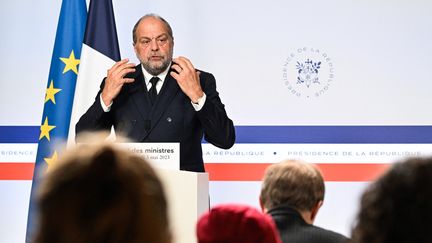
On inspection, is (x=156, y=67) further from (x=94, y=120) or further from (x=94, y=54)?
(x=94, y=54)

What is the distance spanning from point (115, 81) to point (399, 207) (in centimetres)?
320

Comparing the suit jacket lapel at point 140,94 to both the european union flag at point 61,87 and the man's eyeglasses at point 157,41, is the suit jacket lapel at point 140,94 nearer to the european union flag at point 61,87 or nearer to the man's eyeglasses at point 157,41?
the man's eyeglasses at point 157,41

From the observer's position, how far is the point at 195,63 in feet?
20.0

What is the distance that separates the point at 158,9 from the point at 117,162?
16.8 ft

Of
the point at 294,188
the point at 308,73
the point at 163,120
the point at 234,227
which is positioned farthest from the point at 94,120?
the point at 234,227

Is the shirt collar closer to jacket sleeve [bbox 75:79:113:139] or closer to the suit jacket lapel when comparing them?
the suit jacket lapel

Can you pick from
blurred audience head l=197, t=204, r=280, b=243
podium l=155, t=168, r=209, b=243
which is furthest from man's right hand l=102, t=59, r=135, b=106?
blurred audience head l=197, t=204, r=280, b=243

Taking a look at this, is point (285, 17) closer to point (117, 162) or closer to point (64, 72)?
point (64, 72)

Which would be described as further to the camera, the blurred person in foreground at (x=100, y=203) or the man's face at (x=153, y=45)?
the man's face at (x=153, y=45)

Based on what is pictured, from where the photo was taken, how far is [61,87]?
5645mm

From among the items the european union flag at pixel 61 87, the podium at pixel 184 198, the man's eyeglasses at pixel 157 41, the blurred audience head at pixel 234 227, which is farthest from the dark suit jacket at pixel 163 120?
the blurred audience head at pixel 234 227

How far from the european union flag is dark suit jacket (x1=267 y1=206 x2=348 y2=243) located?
295 centimetres

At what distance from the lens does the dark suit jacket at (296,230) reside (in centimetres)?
272

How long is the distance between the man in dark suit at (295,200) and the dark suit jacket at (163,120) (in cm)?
137
